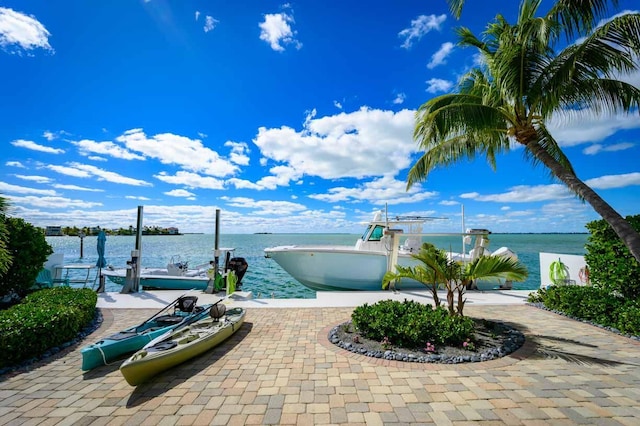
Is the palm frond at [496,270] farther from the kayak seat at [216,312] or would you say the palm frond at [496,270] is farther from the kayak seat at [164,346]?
the kayak seat at [164,346]

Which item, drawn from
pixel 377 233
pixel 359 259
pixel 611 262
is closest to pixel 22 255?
pixel 359 259

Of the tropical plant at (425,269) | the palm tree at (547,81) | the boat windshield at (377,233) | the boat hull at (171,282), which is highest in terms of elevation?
the palm tree at (547,81)

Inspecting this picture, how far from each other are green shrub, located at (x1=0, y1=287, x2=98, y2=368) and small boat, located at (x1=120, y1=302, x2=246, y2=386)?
6.94 feet

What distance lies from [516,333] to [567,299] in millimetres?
2560

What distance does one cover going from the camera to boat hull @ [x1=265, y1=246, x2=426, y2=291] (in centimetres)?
1173

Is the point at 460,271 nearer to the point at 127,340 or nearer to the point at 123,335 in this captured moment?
the point at 127,340

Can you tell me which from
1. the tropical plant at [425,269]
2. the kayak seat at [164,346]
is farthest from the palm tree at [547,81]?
the kayak seat at [164,346]

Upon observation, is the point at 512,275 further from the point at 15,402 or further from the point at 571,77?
the point at 15,402

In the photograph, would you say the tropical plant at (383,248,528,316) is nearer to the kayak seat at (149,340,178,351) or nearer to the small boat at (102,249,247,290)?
the kayak seat at (149,340,178,351)

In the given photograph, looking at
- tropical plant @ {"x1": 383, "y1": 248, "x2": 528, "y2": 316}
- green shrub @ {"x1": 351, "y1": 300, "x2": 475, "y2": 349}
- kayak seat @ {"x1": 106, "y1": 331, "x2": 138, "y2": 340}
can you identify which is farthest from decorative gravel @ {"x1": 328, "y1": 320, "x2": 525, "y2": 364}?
kayak seat @ {"x1": 106, "y1": 331, "x2": 138, "y2": 340}

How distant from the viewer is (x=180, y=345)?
14.3 feet

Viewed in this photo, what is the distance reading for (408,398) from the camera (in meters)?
3.42

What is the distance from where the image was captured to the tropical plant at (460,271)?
531 cm

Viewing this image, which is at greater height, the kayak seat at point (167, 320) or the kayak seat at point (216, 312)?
the kayak seat at point (216, 312)
